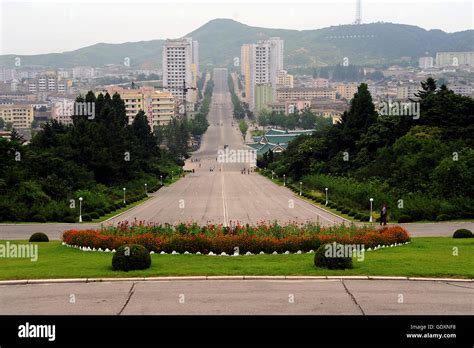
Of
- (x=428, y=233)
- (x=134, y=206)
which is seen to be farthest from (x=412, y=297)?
(x=134, y=206)

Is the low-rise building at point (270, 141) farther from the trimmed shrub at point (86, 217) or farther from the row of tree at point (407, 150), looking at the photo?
the trimmed shrub at point (86, 217)

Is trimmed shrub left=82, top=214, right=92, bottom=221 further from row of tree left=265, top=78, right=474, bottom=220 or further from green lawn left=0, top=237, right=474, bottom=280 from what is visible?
row of tree left=265, top=78, right=474, bottom=220

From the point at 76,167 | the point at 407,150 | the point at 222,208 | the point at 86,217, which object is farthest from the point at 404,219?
the point at 76,167

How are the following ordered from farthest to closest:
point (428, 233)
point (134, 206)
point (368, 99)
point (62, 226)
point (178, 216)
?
point (368, 99) → point (134, 206) → point (178, 216) → point (62, 226) → point (428, 233)

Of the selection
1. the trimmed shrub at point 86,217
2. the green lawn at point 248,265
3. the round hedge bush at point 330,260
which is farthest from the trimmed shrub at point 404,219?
the round hedge bush at point 330,260
